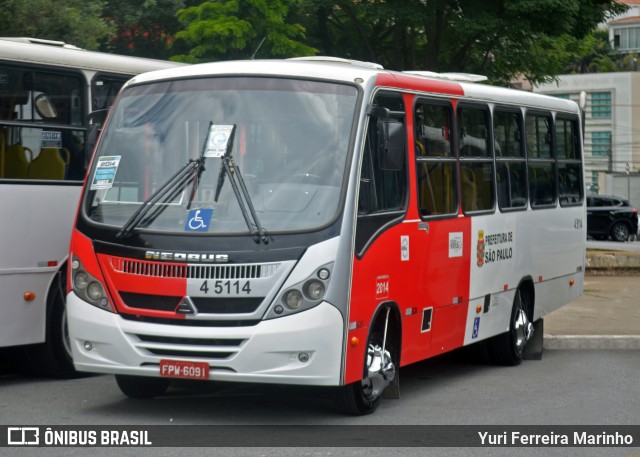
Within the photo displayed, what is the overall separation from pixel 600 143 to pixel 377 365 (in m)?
78.8

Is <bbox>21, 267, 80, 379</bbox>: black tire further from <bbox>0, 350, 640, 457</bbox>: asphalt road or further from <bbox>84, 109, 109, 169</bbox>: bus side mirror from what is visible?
<bbox>84, 109, 109, 169</bbox>: bus side mirror

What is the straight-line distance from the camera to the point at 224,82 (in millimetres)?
10031

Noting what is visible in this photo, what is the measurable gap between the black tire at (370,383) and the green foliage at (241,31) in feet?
63.8

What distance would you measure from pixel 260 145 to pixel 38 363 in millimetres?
3599

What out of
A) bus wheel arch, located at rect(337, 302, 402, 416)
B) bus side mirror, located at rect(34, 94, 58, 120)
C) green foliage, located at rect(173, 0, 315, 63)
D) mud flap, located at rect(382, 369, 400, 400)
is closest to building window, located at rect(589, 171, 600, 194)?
green foliage, located at rect(173, 0, 315, 63)

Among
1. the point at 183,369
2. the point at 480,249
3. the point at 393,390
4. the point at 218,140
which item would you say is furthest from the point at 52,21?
the point at 183,369

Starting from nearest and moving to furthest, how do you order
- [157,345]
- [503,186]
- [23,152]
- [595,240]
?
[157,345], [23,152], [503,186], [595,240]

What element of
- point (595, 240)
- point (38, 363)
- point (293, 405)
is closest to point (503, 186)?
point (293, 405)

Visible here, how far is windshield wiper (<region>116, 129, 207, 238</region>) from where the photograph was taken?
31.6ft

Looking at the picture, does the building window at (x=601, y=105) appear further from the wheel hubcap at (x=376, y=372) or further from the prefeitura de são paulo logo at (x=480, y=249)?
the wheel hubcap at (x=376, y=372)

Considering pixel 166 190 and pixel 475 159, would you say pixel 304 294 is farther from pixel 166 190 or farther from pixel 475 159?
pixel 475 159

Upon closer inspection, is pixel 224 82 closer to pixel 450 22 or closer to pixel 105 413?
pixel 105 413

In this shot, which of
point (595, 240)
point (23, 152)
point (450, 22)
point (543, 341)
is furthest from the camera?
point (595, 240)

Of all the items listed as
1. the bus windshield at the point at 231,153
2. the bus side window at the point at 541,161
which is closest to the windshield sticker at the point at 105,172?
the bus windshield at the point at 231,153
